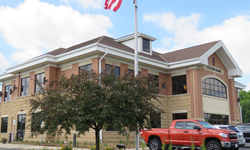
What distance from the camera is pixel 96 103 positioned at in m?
11.6

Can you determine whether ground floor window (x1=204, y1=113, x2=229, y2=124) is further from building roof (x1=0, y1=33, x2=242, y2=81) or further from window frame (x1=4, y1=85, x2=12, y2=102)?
window frame (x1=4, y1=85, x2=12, y2=102)

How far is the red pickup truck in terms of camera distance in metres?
13.8

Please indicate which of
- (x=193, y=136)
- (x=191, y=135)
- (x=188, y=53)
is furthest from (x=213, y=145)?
(x=188, y=53)

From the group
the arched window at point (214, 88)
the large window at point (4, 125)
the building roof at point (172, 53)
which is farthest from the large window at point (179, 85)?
the large window at point (4, 125)

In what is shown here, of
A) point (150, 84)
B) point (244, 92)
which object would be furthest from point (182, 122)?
point (244, 92)

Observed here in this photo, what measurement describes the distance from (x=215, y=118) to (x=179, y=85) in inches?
205

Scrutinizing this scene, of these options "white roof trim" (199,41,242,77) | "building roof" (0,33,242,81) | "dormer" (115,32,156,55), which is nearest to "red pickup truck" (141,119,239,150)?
"building roof" (0,33,242,81)

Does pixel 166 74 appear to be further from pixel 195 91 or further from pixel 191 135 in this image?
pixel 191 135

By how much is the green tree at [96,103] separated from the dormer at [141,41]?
53.2 ft

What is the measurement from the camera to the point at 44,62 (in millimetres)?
25094

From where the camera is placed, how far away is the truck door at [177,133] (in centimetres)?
1500

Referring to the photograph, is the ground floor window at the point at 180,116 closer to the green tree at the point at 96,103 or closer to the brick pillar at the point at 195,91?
the brick pillar at the point at 195,91

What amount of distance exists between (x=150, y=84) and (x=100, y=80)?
7.51 ft

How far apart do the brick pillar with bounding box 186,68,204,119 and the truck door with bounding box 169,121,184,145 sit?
35.6ft
